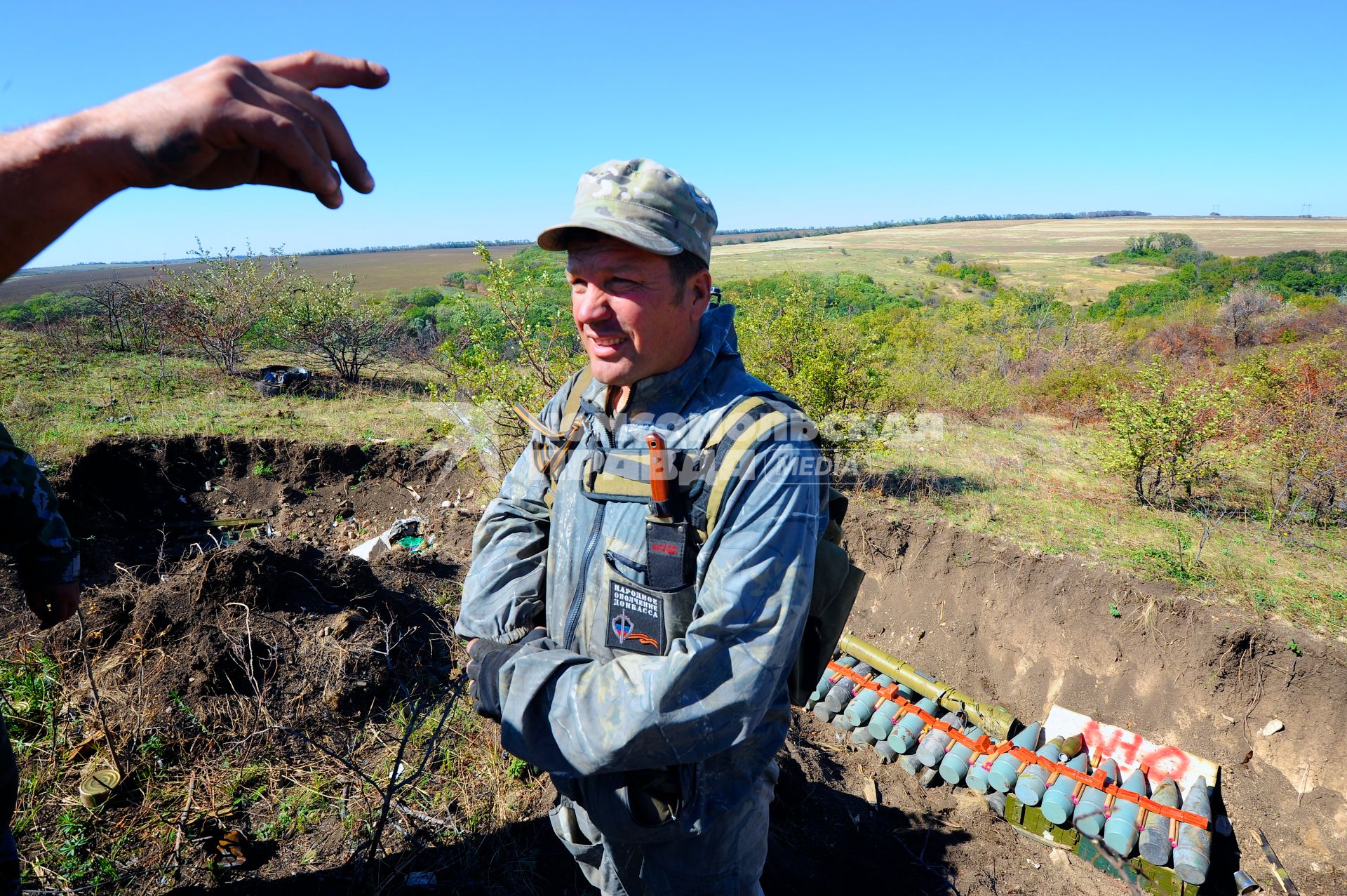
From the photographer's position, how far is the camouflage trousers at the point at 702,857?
1768 mm

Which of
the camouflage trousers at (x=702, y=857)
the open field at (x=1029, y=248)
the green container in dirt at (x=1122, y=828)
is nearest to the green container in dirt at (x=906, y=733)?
the green container in dirt at (x=1122, y=828)

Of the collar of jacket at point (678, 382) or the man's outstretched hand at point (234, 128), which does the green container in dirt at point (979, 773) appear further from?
the man's outstretched hand at point (234, 128)

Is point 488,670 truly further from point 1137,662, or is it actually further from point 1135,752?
point 1137,662

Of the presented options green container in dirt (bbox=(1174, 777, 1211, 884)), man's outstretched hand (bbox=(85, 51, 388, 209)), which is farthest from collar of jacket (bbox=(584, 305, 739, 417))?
green container in dirt (bbox=(1174, 777, 1211, 884))

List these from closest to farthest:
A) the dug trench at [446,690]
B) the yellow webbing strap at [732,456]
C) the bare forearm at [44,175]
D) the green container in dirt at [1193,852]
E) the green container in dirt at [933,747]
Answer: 1. the bare forearm at [44,175]
2. the yellow webbing strap at [732,456]
3. the dug trench at [446,690]
4. the green container in dirt at [1193,852]
5. the green container in dirt at [933,747]

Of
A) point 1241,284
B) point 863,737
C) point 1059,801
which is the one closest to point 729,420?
point 1059,801

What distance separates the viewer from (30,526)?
246cm

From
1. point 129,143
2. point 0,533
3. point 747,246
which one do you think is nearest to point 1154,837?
point 129,143

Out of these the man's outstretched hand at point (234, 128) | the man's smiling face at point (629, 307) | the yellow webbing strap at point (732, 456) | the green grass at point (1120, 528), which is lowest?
the green grass at point (1120, 528)

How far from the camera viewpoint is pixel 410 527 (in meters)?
8.25

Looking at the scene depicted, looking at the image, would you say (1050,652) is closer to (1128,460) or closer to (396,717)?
(1128,460)

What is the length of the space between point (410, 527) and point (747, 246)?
92.9 meters

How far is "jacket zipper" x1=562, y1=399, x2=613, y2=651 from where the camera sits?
1734 mm

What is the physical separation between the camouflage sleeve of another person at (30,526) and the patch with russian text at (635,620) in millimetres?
2154
